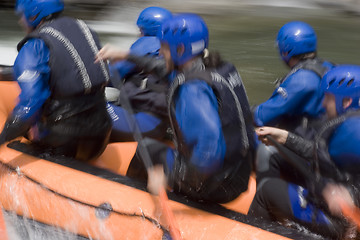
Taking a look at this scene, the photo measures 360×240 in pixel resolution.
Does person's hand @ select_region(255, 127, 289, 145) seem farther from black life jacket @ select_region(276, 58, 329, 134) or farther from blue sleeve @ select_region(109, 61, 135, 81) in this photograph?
blue sleeve @ select_region(109, 61, 135, 81)

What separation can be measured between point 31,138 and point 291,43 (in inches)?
68.5

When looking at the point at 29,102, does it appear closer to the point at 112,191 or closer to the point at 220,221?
the point at 112,191

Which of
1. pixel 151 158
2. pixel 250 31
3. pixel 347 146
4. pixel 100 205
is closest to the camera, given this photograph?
pixel 347 146

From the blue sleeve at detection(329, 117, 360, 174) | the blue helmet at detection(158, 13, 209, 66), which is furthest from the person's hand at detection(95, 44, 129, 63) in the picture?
the blue sleeve at detection(329, 117, 360, 174)

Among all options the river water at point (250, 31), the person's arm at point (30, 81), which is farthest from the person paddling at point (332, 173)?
the river water at point (250, 31)

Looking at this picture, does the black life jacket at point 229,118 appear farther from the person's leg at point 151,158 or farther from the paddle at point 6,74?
the paddle at point 6,74

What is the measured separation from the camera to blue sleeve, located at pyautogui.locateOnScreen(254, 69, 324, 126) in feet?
10.0

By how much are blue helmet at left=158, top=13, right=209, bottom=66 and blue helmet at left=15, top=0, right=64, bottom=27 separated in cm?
90

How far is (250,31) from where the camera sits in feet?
38.1

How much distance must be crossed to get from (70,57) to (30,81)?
267mm

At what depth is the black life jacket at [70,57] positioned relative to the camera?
2.80 metres

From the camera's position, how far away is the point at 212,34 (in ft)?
37.0

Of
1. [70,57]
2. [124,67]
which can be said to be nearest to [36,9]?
[70,57]

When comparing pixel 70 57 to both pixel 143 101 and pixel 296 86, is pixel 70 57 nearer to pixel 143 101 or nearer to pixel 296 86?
pixel 143 101
